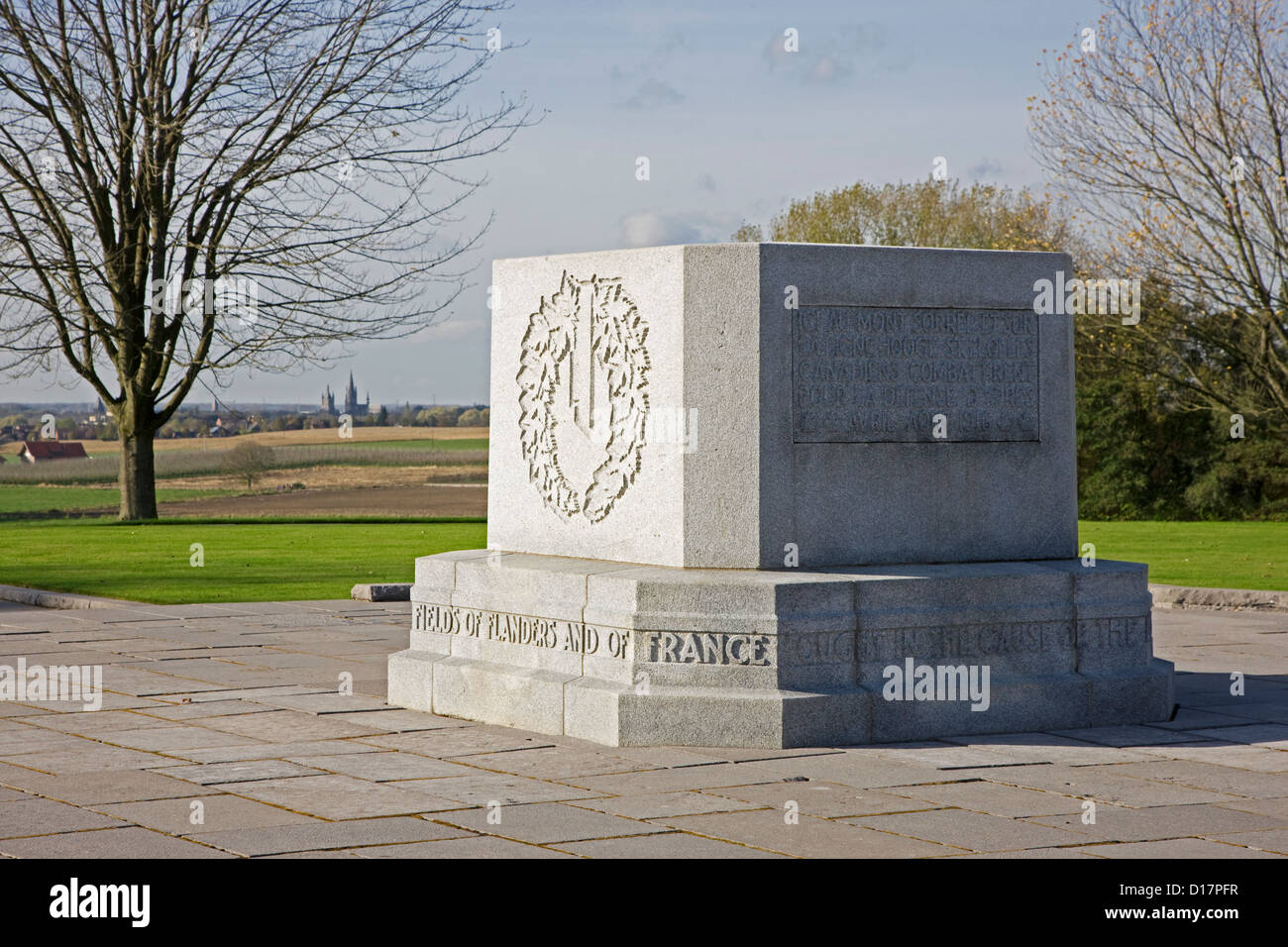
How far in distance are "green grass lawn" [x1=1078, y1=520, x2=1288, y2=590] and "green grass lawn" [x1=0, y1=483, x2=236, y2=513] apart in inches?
773

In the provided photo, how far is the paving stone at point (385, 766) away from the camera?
21.5 ft

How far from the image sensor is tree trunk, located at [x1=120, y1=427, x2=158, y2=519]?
2773cm

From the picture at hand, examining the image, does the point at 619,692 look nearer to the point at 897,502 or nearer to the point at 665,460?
the point at 665,460

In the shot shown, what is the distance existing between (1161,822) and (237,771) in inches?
157

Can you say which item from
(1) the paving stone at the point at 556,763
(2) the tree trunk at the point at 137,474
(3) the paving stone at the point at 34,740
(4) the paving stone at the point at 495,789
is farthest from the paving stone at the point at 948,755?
(2) the tree trunk at the point at 137,474

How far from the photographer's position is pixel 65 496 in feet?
104

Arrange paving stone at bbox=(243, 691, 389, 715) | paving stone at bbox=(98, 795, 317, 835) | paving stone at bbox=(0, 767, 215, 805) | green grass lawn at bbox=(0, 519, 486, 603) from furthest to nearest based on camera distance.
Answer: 1. green grass lawn at bbox=(0, 519, 486, 603)
2. paving stone at bbox=(243, 691, 389, 715)
3. paving stone at bbox=(0, 767, 215, 805)
4. paving stone at bbox=(98, 795, 317, 835)

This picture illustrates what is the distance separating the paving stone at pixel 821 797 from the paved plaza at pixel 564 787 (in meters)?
0.02

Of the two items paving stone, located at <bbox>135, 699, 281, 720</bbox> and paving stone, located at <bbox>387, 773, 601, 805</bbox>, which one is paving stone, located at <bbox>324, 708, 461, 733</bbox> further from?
paving stone, located at <bbox>387, 773, 601, 805</bbox>

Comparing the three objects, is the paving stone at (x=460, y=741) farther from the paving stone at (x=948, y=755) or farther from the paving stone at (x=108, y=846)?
the paving stone at (x=108, y=846)

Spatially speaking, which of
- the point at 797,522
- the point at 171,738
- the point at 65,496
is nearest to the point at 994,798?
the point at 797,522

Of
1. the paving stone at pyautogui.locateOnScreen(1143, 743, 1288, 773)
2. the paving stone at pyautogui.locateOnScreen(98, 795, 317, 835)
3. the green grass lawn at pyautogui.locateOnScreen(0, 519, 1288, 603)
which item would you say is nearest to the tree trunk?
the green grass lawn at pyautogui.locateOnScreen(0, 519, 1288, 603)

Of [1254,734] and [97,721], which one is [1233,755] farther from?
[97,721]
